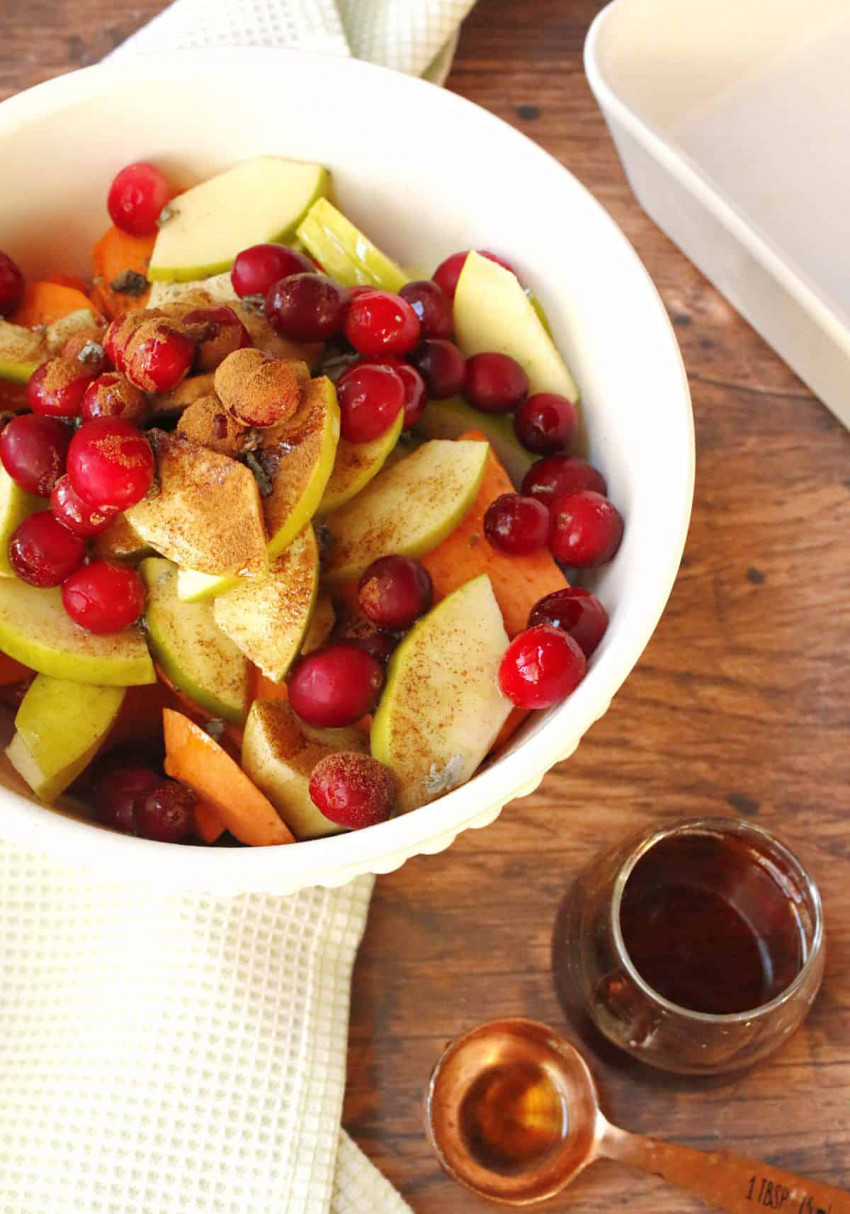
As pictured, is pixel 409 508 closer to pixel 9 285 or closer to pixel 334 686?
pixel 334 686

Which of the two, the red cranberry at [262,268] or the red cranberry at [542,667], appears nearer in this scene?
the red cranberry at [542,667]

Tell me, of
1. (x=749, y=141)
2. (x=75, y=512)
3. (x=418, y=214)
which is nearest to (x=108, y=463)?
(x=75, y=512)

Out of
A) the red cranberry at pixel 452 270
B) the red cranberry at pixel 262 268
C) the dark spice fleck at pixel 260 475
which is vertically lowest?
the red cranberry at pixel 452 270

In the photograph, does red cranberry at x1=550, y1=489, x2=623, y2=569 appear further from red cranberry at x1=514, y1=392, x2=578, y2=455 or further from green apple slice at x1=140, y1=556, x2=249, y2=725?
green apple slice at x1=140, y1=556, x2=249, y2=725

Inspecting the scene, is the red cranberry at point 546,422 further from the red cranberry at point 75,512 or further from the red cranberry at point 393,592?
the red cranberry at point 75,512

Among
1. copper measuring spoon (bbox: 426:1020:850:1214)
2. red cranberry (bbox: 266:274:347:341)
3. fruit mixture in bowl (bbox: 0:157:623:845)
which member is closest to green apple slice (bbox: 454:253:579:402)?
fruit mixture in bowl (bbox: 0:157:623:845)

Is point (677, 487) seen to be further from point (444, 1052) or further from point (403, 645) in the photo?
point (444, 1052)

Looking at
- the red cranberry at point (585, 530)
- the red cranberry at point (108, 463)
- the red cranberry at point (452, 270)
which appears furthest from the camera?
the red cranberry at point (452, 270)

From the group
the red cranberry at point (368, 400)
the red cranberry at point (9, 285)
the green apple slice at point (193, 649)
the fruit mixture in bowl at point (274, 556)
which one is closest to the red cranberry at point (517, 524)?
the fruit mixture in bowl at point (274, 556)
